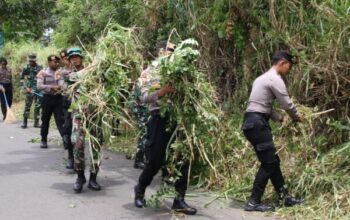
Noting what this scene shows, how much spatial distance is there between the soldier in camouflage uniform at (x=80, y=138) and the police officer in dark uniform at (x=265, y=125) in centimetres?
188

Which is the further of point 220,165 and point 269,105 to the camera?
point 220,165

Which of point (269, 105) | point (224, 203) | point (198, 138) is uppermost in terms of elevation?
point (269, 105)

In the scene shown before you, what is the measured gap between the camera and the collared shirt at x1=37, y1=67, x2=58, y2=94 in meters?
9.40

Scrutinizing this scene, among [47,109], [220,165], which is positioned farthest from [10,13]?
[220,165]

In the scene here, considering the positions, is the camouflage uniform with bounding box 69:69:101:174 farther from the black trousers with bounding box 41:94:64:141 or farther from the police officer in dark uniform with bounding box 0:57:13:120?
the police officer in dark uniform with bounding box 0:57:13:120

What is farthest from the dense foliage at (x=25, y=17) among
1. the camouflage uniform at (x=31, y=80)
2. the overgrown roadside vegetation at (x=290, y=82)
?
the overgrown roadside vegetation at (x=290, y=82)

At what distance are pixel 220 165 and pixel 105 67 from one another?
2013 millimetres

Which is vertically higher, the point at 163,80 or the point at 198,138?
the point at 163,80

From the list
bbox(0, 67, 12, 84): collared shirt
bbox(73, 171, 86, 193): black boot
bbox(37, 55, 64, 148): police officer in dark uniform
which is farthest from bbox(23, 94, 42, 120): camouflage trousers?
bbox(73, 171, 86, 193): black boot

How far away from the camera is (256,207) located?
5926 millimetres

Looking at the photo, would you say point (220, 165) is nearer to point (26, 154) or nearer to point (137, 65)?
point (137, 65)

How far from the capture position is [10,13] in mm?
23984

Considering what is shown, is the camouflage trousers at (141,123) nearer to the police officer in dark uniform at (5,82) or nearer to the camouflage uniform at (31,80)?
the camouflage uniform at (31,80)

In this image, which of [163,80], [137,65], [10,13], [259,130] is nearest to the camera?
[163,80]
